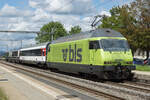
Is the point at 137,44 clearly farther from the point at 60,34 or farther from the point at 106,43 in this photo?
the point at 60,34

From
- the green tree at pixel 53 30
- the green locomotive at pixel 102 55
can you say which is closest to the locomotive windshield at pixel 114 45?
the green locomotive at pixel 102 55

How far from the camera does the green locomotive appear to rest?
551 inches

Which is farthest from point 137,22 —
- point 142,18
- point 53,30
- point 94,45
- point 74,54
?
point 53,30

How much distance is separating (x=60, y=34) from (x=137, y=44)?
169ft

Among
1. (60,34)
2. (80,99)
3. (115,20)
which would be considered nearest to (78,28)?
(60,34)

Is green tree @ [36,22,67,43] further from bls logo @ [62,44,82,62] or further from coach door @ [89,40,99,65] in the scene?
coach door @ [89,40,99,65]

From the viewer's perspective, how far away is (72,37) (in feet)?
61.5

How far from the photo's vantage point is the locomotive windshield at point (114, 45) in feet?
47.5

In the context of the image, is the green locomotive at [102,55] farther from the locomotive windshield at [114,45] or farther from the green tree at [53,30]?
the green tree at [53,30]

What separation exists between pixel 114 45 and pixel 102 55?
142 cm

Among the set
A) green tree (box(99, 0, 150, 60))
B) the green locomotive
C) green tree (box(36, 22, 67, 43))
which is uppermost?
green tree (box(36, 22, 67, 43))

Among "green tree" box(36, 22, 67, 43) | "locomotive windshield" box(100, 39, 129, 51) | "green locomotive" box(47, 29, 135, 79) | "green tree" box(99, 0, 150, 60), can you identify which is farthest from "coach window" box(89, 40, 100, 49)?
"green tree" box(36, 22, 67, 43)

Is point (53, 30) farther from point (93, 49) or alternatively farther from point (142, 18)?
point (93, 49)

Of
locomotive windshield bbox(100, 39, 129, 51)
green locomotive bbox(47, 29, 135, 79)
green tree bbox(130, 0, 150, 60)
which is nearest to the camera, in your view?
green locomotive bbox(47, 29, 135, 79)
